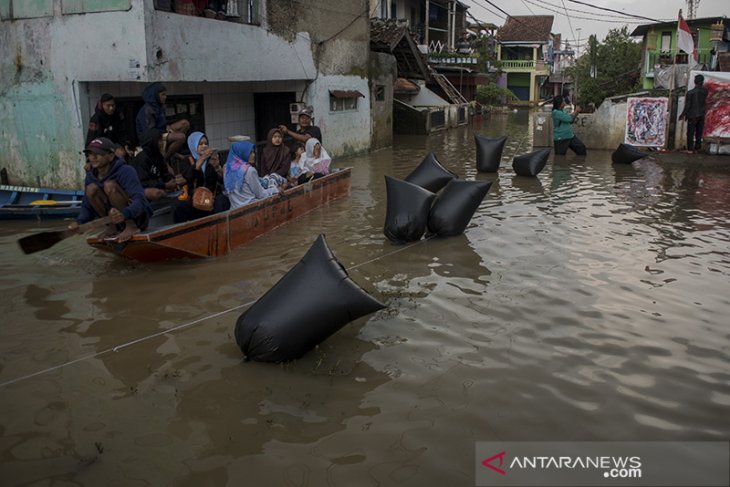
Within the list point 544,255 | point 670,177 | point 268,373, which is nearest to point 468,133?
point 670,177

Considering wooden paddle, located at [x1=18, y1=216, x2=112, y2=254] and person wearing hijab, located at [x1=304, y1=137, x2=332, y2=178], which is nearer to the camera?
wooden paddle, located at [x1=18, y1=216, x2=112, y2=254]

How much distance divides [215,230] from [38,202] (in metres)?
4.07

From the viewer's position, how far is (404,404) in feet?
14.7

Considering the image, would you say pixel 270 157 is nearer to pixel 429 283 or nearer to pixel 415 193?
pixel 415 193

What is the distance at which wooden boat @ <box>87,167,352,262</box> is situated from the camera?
272 inches

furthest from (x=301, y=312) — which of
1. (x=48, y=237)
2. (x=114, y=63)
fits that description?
(x=114, y=63)

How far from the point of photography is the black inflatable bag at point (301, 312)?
4.95m

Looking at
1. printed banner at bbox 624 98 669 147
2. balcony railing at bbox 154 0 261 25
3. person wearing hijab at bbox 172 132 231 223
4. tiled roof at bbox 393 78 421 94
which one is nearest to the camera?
person wearing hijab at bbox 172 132 231 223

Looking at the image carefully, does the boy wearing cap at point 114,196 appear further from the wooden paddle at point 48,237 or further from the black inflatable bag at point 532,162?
the black inflatable bag at point 532,162

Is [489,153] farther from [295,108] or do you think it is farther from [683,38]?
[683,38]

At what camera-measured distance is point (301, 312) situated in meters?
4.96

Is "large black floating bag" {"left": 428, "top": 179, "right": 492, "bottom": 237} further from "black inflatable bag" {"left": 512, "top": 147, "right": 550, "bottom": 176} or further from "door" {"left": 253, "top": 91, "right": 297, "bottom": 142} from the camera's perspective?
"door" {"left": 253, "top": 91, "right": 297, "bottom": 142}

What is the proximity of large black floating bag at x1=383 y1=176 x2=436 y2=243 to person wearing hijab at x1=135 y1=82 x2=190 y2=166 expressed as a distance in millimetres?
3061

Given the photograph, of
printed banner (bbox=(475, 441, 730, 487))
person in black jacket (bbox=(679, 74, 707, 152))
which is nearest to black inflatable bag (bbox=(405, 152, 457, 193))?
printed banner (bbox=(475, 441, 730, 487))
